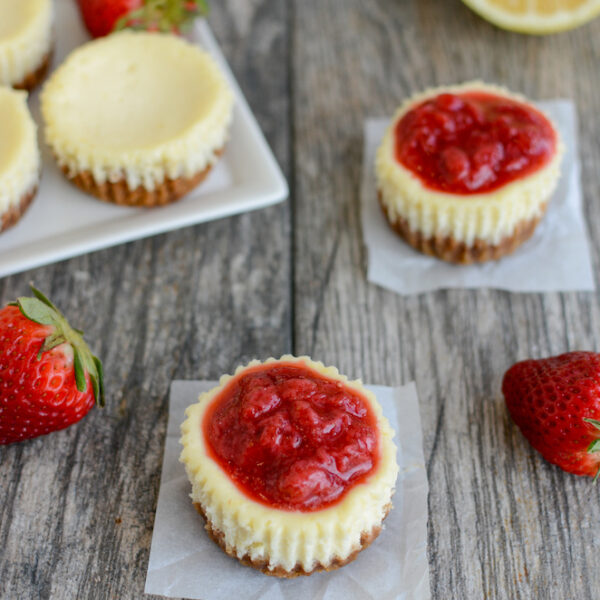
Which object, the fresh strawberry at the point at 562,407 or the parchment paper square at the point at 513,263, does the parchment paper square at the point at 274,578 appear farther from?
the parchment paper square at the point at 513,263

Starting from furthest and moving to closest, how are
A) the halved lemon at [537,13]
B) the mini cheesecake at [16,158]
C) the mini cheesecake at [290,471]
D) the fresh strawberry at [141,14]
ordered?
the halved lemon at [537,13], the fresh strawberry at [141,14], the mini cheesecake at [16,158], the mini cheesecake at [290,471]

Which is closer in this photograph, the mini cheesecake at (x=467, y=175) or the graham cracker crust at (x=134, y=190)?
the mini cheesecake at (x=467, y=175)

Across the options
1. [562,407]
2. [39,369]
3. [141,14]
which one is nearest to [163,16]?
[141,14]

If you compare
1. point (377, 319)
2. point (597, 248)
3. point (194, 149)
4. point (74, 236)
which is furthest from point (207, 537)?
point (597, 248)

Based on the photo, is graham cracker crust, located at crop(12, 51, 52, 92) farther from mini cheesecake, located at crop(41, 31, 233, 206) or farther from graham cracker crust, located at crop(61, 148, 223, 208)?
graham cracker crust, located at crop(61, 148, 223, 208)

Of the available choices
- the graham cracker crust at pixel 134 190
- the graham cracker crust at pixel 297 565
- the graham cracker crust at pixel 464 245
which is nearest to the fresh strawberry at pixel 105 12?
the graham cracker crust at pixel 134 190

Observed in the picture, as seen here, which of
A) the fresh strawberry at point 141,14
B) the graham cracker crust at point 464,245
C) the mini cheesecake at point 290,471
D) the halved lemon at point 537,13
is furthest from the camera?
the halved lemon at point 537,13

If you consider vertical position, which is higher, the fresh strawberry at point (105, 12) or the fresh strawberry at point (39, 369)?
the fresh strawberry at point (105, 12)

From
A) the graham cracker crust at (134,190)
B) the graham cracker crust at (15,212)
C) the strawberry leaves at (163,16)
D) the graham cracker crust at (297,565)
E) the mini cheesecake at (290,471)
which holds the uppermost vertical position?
the strawberry leaves at (163,16)
